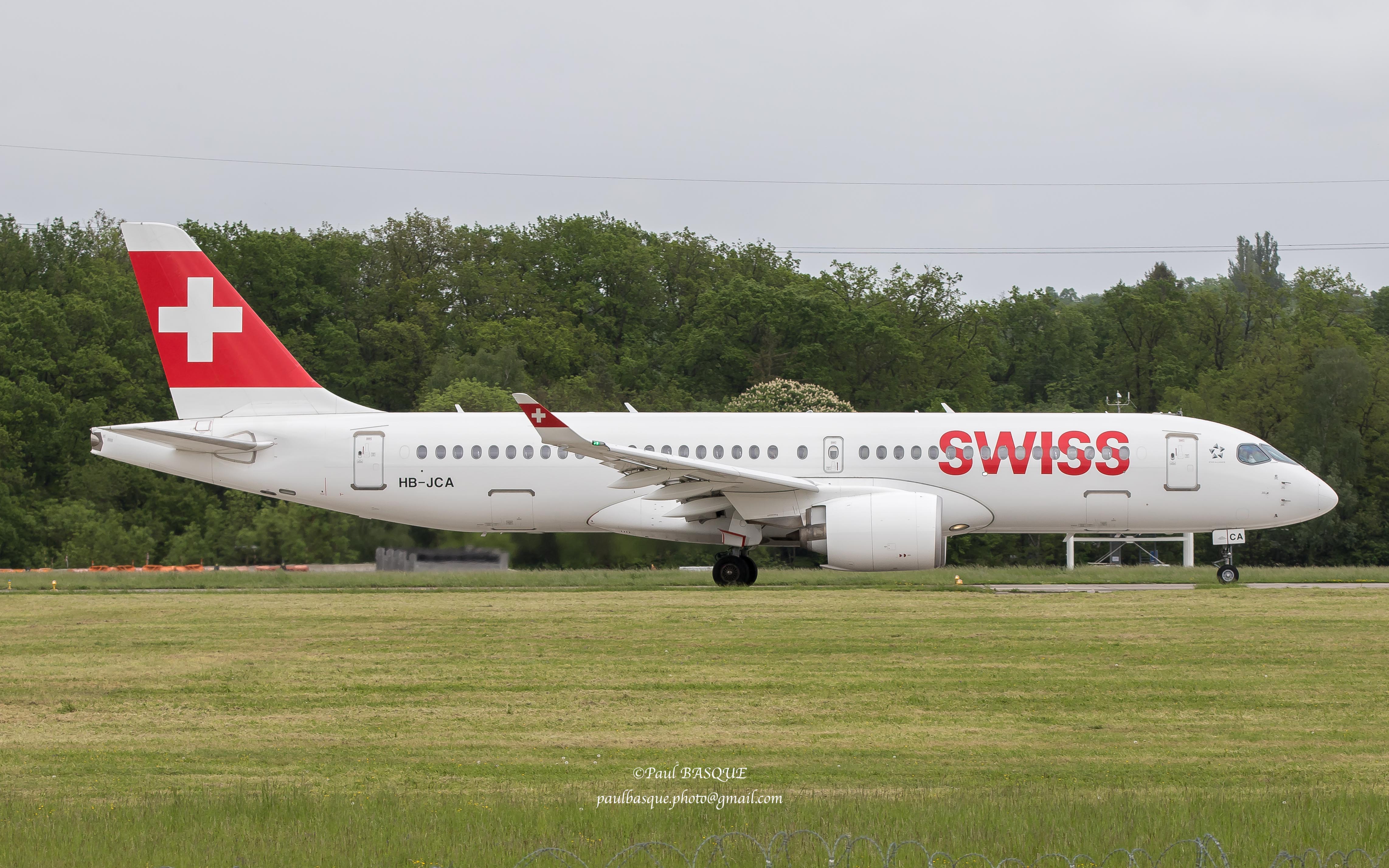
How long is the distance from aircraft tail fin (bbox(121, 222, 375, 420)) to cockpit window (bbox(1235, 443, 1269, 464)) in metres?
14.8

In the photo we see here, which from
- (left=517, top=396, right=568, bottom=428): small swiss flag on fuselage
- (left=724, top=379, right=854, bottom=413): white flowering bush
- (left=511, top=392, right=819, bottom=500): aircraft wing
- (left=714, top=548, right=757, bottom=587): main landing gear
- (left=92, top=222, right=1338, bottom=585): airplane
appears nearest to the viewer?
(left=517, top=396, right=568, bottom=428): small swiss flag on fuselage

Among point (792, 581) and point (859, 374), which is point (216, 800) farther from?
point (859, 374)

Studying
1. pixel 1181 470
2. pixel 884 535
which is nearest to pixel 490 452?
pixel 884 535

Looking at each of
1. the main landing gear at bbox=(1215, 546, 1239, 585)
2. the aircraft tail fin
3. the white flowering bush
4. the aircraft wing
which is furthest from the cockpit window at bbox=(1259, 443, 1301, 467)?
the white flowering bush

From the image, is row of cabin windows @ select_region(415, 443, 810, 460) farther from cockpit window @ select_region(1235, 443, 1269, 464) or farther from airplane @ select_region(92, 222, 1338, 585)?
cockpit window @ select_region(1235, 443, 1269, 464)

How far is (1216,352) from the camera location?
6288 centimetres

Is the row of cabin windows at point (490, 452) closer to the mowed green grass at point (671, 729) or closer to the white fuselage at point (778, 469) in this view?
the white fuselage at point (778, 469)

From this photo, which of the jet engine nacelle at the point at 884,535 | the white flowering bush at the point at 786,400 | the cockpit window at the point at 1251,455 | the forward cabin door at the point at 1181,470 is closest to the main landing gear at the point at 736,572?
the jet engine nacelle at the point at 884,535

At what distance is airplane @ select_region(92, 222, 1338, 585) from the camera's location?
75.1 feet

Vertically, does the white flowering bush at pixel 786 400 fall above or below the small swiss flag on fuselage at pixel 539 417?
above

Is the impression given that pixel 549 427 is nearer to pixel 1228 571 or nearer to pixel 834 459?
pixel 834 459

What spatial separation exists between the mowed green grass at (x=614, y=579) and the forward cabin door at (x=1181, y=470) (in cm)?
165

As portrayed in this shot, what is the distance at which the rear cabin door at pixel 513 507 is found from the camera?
2311 centimetres

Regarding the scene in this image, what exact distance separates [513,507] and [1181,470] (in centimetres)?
1103
